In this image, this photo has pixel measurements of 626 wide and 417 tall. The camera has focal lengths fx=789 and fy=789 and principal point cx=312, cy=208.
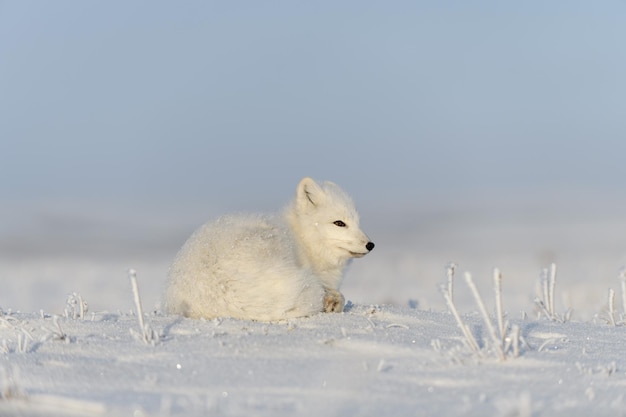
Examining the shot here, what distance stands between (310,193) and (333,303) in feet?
4.64

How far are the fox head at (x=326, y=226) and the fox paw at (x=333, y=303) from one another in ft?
2.76

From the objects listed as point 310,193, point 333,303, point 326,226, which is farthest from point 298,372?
point 310,193

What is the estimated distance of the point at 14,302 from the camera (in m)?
10.9

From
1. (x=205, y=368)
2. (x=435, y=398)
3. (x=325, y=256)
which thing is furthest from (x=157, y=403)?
(x=325, y=256)

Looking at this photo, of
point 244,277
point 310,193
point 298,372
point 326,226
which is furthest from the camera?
point 310,193

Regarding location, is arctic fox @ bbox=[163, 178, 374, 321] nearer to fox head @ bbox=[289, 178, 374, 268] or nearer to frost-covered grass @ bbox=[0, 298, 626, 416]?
frost-covered grass @ bbox=[0, 298, 626, 416]

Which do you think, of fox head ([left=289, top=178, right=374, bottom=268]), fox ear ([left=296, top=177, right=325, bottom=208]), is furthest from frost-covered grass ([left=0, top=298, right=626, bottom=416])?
fox ear ([left=296, top=177, right=325, bottom=208])

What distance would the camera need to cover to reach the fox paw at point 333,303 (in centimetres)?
575

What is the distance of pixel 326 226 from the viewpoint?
22.0 ft

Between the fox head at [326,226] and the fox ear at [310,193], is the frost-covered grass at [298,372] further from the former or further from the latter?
the fox ear at [310,193]

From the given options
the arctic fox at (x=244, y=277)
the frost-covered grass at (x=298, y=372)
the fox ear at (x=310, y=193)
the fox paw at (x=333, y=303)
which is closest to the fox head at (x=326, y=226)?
the fox ear at (x=310, y=193)

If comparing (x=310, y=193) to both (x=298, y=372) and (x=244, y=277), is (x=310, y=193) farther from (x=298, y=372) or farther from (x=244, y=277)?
(x=298, y=372)

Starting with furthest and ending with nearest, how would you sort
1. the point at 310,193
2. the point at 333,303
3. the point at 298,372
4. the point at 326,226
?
the point at 310,193 → the point at 326,226 → the point at 333,303 → the point at 298,372

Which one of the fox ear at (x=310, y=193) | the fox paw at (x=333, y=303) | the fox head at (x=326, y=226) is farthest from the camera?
the fox ear at (x=310, y=193)
